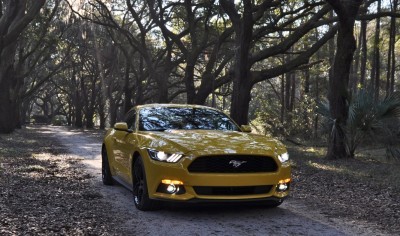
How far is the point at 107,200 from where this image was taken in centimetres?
729

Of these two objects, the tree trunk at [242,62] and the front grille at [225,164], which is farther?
the tree trunk at [242,62]

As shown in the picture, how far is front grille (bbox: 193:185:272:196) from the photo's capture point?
573 cm

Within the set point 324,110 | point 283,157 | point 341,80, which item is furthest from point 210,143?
point 324,110

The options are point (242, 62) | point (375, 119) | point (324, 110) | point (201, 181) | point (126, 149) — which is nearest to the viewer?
point (201, 181)

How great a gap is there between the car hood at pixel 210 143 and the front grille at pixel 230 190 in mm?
450

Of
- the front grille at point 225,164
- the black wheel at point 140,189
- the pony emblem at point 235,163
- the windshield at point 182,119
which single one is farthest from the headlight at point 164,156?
the windshield at point 182,119

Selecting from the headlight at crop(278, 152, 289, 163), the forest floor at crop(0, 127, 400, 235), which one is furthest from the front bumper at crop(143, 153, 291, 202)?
the forest floor at crop(0, 127, 400, 235)

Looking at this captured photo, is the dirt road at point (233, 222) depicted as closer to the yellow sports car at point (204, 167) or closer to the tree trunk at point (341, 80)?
the yellow sports car at point (204, 167)

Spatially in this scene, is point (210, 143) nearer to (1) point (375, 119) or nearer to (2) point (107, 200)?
(2) point (107, 200)

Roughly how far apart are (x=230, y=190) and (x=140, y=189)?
4.73ft

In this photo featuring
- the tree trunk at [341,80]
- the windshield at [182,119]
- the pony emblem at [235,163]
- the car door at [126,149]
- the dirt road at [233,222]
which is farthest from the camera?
the tree trunk at [341,80]

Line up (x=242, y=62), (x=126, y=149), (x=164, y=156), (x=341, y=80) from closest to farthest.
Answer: (x=164, y=156) < (x=126, y=149) < (x=341, y=80) < (x=242, y=62)

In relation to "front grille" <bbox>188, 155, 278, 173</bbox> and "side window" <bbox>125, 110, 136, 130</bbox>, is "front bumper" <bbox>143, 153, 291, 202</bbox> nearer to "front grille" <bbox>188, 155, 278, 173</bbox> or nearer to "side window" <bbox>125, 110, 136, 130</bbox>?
"front grille" <bbox>188, 155, 278, 173</bbox>

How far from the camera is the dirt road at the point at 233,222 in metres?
5.38
